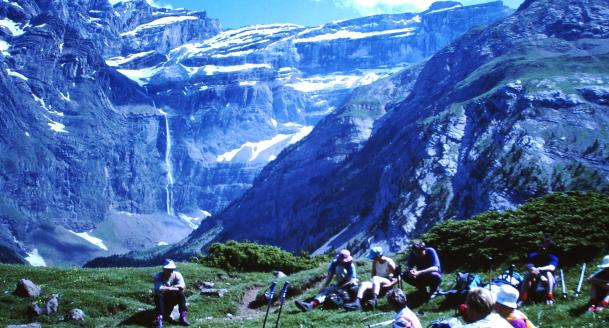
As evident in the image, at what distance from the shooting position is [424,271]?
20125mm

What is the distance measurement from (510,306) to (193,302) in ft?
59.0

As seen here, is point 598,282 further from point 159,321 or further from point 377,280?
→ point 159,321

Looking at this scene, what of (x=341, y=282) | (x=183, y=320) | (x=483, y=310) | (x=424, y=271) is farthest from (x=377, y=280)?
(x=483, y=310)

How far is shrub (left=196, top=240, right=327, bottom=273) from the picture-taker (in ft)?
123

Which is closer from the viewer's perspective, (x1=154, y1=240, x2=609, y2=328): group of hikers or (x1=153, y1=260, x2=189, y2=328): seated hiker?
(x1=154, y1=240, x2=609, y2=328): group of hikers

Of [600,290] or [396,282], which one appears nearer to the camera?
Result: [600,290]

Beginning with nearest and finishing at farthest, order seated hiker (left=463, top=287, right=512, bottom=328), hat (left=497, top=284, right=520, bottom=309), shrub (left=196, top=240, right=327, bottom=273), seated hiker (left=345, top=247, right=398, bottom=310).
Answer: seated hiker (left=463, top=287, right=512, bottom=328)
hat (left=497, top=284, right=520, bottom=309)
seated hiker (left=345, top=247, right=398, bottom=310)
shrub (left=196, top=240, right=327, bottom=273)

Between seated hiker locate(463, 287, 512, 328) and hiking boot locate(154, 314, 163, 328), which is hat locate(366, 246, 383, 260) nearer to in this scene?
hiking boot locate(154, 314, 163, 328)

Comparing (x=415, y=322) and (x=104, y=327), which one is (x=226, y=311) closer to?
(x=104, y=327)

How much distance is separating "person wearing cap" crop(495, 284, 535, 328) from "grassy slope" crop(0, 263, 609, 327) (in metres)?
3.35

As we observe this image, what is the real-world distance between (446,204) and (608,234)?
177 metres

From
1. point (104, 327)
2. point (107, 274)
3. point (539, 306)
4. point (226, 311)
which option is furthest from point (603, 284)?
point (107, 274)

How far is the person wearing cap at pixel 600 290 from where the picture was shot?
51.4 feet

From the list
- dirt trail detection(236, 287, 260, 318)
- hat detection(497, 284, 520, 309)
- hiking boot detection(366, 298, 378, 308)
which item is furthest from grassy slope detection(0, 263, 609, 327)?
hat detection(497, 284, 520, 309)
